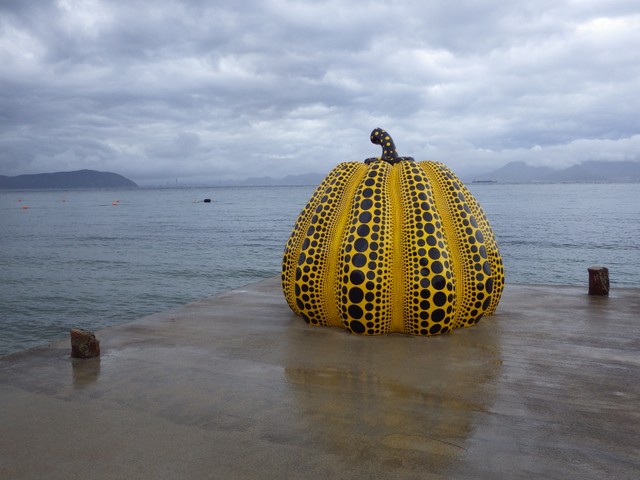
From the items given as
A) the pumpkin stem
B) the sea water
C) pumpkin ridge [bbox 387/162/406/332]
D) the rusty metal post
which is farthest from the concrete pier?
the sea water

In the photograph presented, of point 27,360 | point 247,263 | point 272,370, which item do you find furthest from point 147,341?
point 247,263

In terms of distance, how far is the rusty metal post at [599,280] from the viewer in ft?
33.8

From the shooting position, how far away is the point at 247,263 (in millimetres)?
27047

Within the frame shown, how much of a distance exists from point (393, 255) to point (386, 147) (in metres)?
2.29

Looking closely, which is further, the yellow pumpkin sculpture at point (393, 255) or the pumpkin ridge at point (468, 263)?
the pumpkin ridge at point (468, 263)

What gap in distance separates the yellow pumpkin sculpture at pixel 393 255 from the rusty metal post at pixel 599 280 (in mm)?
2772

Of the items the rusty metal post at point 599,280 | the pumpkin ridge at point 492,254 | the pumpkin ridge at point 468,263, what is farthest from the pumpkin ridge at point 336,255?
the rusty metal post at point 599,280

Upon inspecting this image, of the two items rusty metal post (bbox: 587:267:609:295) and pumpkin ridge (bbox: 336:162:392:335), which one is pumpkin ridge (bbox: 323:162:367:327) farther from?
rusty metal post (bbox: 587:267:609:295)

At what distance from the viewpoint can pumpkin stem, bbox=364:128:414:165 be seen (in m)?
9.24

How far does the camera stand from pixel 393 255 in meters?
7.81

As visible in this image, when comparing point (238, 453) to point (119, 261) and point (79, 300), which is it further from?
point (119, 261)

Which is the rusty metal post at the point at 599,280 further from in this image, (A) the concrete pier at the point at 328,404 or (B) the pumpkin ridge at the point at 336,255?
(B) the pumpkin ridge at the point at 336,255

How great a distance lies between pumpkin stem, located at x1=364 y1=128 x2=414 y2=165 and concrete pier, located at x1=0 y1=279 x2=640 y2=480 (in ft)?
9.36

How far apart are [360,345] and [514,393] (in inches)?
88.9
